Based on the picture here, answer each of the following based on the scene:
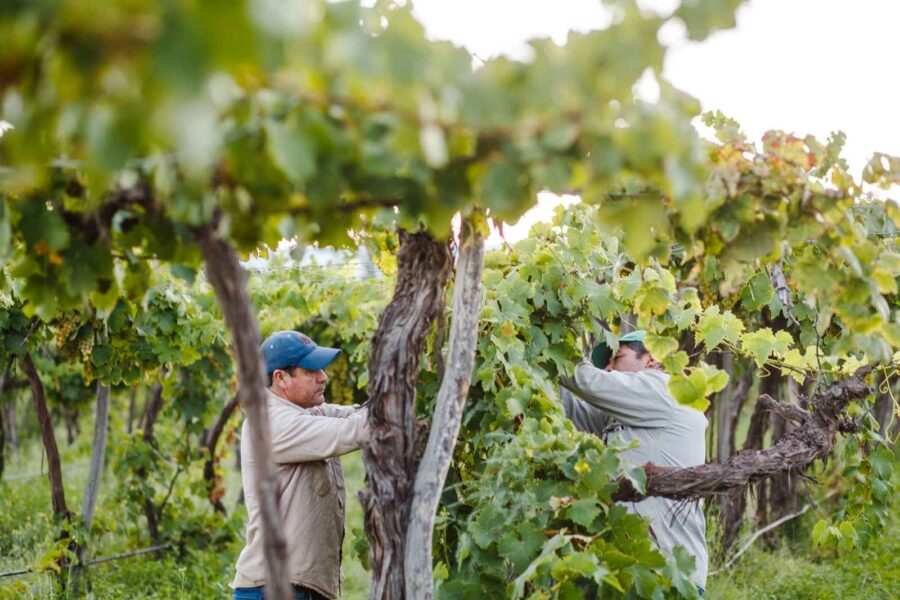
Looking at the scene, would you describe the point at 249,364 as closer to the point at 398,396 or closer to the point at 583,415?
the point at 398,396

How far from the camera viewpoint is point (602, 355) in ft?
14.3

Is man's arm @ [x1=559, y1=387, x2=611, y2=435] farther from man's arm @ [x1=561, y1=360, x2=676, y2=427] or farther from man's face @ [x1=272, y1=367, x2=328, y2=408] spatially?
man's face @ [x1=272, y1=367, x2=328, y2=408]

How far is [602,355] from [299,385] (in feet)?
4.59

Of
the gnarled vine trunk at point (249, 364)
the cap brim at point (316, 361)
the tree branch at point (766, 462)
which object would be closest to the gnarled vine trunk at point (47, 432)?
the cap brim at point (316, 361)

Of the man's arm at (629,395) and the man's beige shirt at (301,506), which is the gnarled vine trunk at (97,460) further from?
the man's arm at (629,395)

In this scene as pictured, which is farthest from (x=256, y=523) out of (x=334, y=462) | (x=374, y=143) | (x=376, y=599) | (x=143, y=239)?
(x=374, y=143)

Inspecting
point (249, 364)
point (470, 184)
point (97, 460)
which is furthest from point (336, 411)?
point (97, 460)

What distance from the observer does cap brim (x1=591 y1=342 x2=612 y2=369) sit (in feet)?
14.3

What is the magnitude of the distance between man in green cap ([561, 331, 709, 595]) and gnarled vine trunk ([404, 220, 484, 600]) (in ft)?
4.22

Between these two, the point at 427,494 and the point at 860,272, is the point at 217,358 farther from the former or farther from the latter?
the point at 860,272

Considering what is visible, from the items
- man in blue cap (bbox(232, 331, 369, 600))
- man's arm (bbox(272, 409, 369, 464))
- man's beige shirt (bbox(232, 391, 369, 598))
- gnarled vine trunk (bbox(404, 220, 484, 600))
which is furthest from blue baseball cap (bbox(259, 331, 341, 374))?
gnarled vine trunk (bbox(404, 220, 484, 600))

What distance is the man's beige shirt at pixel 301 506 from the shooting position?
346 centimetres

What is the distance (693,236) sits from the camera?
2.22 metres

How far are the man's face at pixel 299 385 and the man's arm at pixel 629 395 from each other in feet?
3.38
